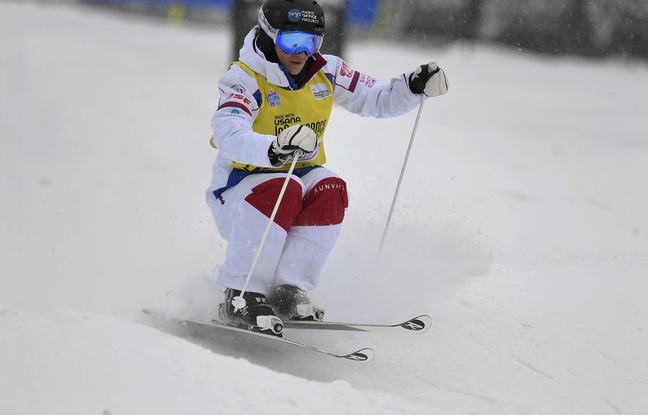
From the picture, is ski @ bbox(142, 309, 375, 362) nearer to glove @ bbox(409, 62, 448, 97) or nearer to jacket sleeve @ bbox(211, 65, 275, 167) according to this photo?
jacket sleeve @ bbox(211, 65, 275, 167)

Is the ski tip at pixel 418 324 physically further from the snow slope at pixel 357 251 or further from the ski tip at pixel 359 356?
the ski tip at pixel 359 356

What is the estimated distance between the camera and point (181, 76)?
1240cm

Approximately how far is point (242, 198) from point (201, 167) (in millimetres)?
4191

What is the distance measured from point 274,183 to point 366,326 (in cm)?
82

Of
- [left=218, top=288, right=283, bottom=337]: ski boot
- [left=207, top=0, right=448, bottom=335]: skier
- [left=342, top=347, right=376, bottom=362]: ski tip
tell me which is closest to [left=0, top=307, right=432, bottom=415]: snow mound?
[left=342, top=347, right=376, bottom=362]: ski tip

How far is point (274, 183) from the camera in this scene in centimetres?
409

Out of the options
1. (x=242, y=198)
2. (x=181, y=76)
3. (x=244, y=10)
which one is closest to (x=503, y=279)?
(x=242, y=198)

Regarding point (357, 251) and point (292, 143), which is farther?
point (357, 251)

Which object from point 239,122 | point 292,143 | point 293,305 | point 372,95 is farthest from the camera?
point 372,95

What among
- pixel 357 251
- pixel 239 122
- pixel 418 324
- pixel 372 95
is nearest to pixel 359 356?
pixel 418 324

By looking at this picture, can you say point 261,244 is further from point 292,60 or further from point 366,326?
point 292,60

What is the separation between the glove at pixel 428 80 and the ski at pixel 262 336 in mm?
1451

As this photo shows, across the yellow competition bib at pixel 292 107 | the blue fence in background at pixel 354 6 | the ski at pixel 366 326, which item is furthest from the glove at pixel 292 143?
the blue fence in background at pixel 354 6

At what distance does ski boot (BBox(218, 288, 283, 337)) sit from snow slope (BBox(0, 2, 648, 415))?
0.17 metres
